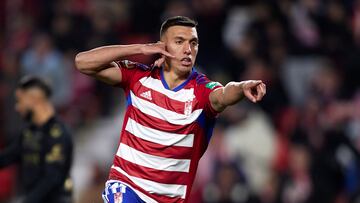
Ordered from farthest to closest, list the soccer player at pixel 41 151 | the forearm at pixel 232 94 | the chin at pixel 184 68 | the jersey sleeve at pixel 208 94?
the soccer player at pixel 41 151
the chin at pixel 184 68
the jersey sleeve at pixel 208 94
the forearm at pixel 232 94

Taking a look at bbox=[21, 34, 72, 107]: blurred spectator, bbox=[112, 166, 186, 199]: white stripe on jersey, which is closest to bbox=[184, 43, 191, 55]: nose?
bbox=[112, 166, 186, 199]: white stripe on jersey

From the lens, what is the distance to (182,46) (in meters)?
7.79

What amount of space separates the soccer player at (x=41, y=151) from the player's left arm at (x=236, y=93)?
2638 millimetres

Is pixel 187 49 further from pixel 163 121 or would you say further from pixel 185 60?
pixel 163 121

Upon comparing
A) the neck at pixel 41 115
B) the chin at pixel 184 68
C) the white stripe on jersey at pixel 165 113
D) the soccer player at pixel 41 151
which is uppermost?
the chin at pixel 184 68

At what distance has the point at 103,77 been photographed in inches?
313

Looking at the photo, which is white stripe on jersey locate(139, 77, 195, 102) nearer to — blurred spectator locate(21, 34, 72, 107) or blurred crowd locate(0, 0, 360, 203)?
blurred crowd locate(0, 0, 360, 203)

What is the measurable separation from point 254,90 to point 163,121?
1.01 m

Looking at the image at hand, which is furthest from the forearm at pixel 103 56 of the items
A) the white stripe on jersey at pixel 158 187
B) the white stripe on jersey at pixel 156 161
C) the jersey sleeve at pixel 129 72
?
the white stripe on jersey at pixel 158 187

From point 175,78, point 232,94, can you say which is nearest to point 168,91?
point 175,78

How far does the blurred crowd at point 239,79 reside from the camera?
1253cm

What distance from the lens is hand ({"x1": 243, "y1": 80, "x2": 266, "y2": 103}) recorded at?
22.7 feet

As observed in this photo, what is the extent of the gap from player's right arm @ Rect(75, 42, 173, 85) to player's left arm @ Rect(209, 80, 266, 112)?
551 millimetres

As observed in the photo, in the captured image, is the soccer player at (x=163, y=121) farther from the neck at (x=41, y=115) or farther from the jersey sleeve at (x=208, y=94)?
the neck at (x=41, y=115)
